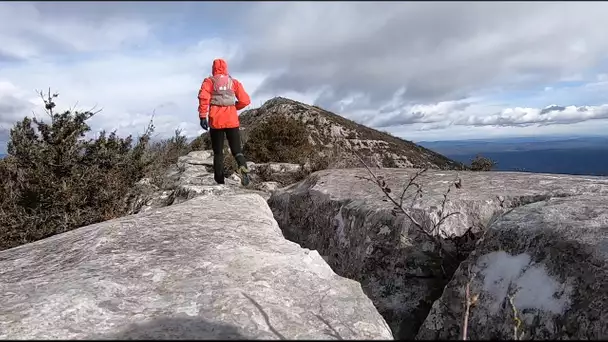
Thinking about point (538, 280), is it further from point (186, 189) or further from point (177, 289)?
point (186, 189)

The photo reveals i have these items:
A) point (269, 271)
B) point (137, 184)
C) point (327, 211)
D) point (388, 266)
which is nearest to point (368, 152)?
point (137, 184)

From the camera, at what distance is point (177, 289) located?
3.24m

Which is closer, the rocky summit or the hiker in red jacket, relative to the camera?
the hiker in red jacket

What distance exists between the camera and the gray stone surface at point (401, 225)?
4516 mm

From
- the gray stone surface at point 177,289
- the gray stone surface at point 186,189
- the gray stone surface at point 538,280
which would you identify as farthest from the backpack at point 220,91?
the gray stone surface at point 538,280

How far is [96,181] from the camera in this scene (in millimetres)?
7719

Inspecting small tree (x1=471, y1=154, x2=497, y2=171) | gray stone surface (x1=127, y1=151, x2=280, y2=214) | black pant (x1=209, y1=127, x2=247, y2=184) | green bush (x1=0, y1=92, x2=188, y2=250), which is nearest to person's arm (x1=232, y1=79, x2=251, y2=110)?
black pant (x1=209, y1=127, x2=247, y2=184)

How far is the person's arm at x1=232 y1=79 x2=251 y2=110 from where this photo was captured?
341 inches

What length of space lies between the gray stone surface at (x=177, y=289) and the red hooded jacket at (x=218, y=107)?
12.4 ft

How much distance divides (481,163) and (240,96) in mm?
7189

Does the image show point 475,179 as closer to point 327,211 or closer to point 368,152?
point 327,211

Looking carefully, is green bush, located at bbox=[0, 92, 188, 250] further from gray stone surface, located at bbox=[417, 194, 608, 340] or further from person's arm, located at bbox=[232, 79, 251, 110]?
gray stone surface, located at bbox=[417, 194, 608, 340]

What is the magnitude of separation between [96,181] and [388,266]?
5360 millimetres

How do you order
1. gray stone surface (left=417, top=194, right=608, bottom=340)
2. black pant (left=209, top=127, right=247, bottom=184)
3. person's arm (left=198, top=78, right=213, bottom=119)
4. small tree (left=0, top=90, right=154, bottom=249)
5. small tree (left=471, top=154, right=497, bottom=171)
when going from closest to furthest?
gray stone surface (left=417, top=194, right=608, bottom=340) < small tree (left=0, top=90, right=154, bottom=249) < person's arm (left=198, top=78, right=213, bottom=119) < black pant (left=209, top=127, right=247, bottom=184) < small tree (left=471, top=154, right=497, bottom=171)
